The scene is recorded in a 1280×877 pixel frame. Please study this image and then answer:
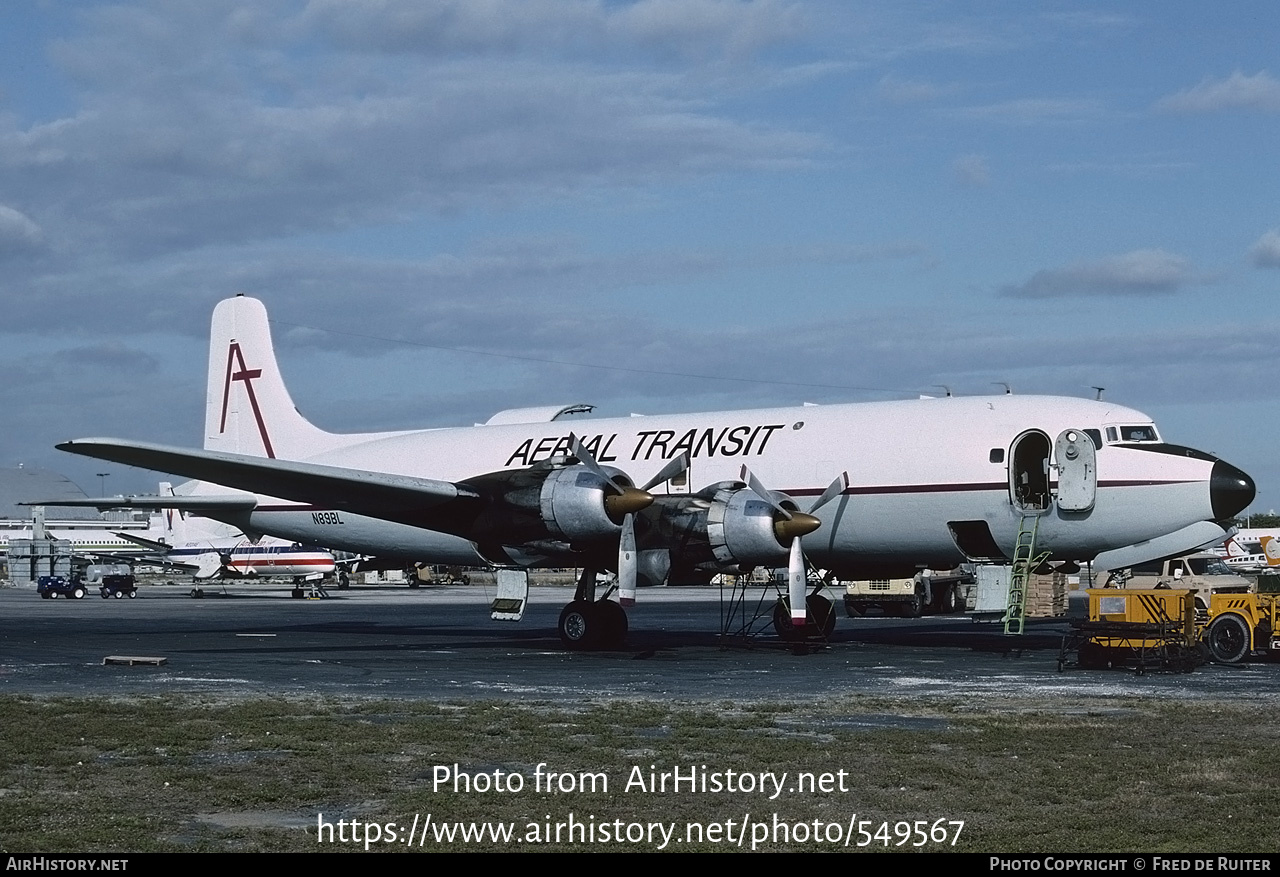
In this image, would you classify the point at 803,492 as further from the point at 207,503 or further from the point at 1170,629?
the point at 207,503

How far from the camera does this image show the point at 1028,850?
398 inches

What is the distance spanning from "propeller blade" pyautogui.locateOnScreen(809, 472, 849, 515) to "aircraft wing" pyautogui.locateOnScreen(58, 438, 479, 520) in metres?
6.90

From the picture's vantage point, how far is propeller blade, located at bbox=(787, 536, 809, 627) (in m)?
26.6

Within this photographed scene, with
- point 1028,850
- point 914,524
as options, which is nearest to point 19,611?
point 914,524

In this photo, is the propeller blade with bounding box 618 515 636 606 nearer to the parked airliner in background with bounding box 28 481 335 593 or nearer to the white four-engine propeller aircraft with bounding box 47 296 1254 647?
the white four-engine propeller aircraft with bounding box 47 296 1254 647

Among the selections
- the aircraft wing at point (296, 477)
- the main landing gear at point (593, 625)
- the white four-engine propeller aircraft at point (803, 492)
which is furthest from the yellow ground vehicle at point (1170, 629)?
the aircraft wing at point (296, 477)

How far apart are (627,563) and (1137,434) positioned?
32.9 feet

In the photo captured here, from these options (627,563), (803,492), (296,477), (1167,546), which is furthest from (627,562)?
(1167,546)

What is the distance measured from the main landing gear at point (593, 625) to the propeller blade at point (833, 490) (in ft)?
14.8

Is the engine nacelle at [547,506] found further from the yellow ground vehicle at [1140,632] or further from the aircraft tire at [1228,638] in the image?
the aircraft tire at [1228,638]

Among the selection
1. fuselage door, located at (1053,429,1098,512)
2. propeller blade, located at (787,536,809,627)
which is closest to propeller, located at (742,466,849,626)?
propeller blade, located at (787,536,809,627)

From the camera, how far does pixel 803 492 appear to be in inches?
1135

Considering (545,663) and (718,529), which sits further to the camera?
(718,529)

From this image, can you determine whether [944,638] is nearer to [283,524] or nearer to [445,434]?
[445,434]
